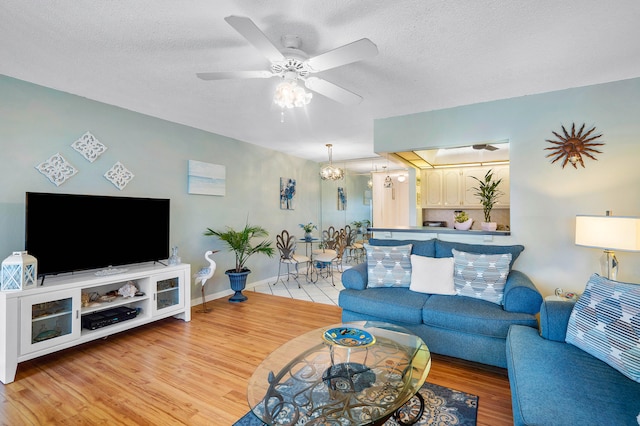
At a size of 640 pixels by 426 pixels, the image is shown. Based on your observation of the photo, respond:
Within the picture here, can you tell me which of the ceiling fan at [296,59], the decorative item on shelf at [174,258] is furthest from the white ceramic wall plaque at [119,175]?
the ceiling fan at [296,59]

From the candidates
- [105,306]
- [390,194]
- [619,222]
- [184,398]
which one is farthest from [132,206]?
[390,194]

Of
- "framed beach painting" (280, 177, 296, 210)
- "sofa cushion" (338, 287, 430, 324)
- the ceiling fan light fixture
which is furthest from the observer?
"framed beach painting" (280, 177, 296, 210)

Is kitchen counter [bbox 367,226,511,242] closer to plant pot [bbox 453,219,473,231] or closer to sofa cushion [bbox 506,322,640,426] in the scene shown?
plant pot [bbox 453,219,473,231]

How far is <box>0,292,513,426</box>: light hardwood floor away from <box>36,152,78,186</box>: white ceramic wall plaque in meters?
1.70

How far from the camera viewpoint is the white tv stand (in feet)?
7.52

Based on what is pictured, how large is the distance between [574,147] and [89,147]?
5072 mm

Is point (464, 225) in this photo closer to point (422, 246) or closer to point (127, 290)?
point (422, 246)

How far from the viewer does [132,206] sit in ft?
11.0

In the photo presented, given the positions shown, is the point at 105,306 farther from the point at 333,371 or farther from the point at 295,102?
the point at 295,102

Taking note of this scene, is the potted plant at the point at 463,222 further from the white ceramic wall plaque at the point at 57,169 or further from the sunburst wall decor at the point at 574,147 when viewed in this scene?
the white ceramic wall plaque at the point at 57,169

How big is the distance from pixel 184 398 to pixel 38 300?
1534 millimetres

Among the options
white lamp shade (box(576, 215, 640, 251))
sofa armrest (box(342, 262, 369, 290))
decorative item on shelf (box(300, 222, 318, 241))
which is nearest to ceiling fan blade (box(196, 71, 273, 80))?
sofa armrest (box(342, 262, 369, 290))

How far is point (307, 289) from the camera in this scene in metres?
5.15

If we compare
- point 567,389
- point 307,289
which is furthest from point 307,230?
point 567,389
